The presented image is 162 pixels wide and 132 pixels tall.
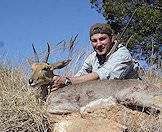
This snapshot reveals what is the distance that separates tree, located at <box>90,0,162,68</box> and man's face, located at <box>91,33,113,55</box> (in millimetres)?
8850

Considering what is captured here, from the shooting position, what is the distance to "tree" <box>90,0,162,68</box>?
1742cm

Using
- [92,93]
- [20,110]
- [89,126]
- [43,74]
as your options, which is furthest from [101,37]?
[89,126]

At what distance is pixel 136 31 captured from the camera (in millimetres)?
17953

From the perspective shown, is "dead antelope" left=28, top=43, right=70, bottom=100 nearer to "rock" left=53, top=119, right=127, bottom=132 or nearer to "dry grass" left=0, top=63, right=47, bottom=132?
"dry grass" left=0, top=63, right=47, bottom=132

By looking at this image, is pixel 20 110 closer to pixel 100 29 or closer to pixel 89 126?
pixel 89 126

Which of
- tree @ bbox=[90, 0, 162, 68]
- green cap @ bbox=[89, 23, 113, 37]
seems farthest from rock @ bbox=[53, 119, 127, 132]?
tree @ bbox=[90, 0, 162, 68]

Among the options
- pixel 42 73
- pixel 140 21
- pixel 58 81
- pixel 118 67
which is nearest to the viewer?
pixel 118 67

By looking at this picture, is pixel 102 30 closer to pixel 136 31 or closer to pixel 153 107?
pixel 153 107

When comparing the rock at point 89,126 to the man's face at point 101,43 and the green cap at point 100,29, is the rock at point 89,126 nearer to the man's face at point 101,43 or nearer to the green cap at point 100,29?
the man's face at point 101,43

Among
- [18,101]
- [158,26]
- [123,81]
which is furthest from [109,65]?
[158,26]

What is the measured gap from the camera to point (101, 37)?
8367 mm

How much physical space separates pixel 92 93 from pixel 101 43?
0.93 metres

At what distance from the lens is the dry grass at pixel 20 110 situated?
6.89 meters

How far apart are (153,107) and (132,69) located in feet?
4.64
